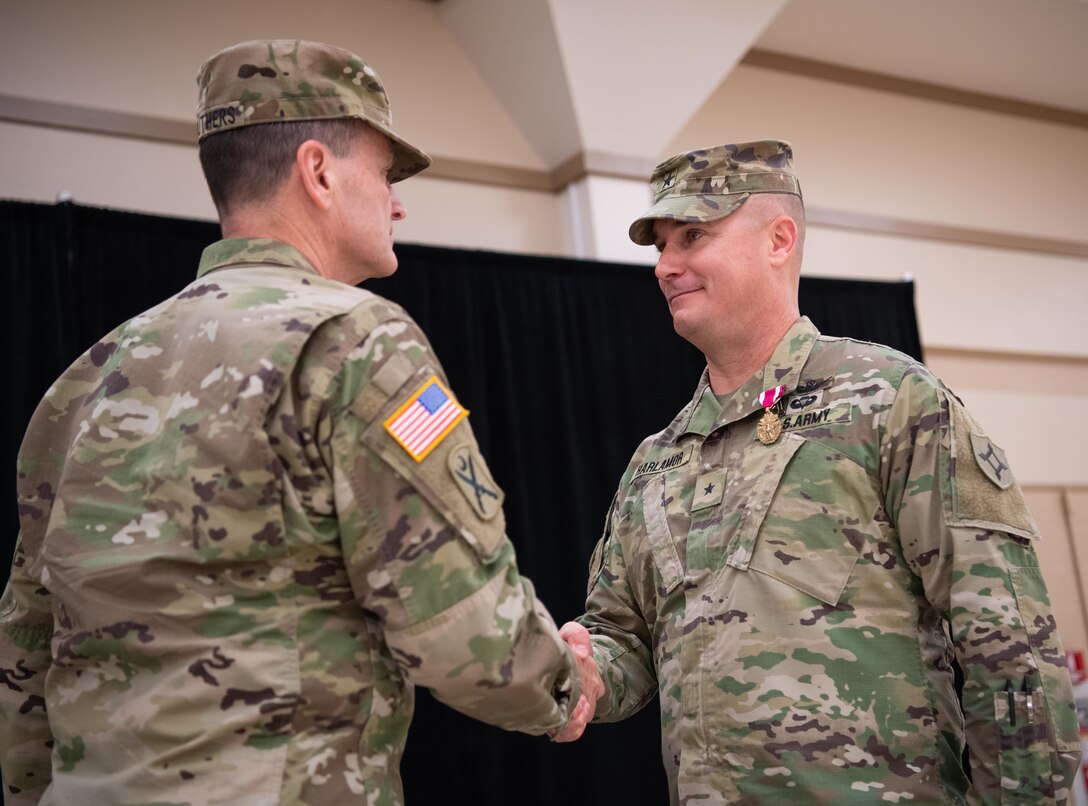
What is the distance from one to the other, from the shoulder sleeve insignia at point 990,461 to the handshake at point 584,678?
2.49ft

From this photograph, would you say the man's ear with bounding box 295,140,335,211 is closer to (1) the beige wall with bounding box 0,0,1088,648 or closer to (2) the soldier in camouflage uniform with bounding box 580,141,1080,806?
(2) the soldier in camouflage uniform with bounding box 580,141,1080,806

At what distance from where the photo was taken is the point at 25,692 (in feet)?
5.37

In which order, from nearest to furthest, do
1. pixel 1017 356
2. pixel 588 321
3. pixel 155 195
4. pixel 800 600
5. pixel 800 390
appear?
pixel 800 600 → pixel 800 390 → pixel 155 195 → pixel 588 321 → pixel 1017 356

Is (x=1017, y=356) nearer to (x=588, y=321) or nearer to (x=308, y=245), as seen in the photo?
(x=588, y=321)

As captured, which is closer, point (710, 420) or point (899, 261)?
point (710, 420)

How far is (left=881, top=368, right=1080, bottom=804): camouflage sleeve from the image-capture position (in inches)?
72.2

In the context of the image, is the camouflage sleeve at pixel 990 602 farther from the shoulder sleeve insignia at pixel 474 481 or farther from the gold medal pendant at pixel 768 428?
the shoulder sleeve insignia at pixel 474 481

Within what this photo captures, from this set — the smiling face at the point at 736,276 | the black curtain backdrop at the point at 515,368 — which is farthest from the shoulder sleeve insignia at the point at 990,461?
the black curtain backdrop at the point at 515,368

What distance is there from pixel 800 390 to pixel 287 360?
3.79 feet

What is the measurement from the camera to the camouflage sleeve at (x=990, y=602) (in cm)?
183

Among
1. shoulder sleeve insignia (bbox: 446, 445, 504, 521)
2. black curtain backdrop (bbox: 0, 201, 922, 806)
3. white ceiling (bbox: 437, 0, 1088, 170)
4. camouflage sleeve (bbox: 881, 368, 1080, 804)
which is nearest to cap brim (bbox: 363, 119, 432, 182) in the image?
shoulder sleeve insignia (bbox: 446, 445, 504, 521)

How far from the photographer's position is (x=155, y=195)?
15.1 feet

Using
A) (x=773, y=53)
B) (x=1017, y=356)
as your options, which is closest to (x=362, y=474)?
(x=773, y=53)

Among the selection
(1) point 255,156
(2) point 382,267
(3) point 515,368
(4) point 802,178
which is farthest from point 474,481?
(4) point 802,178
